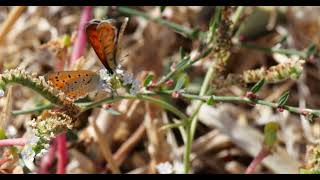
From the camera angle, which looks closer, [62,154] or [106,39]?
[106,39]

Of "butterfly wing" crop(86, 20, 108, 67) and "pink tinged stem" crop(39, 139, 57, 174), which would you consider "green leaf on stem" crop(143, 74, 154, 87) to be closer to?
"butterfly wing" crop(86, 20, 108, 67)

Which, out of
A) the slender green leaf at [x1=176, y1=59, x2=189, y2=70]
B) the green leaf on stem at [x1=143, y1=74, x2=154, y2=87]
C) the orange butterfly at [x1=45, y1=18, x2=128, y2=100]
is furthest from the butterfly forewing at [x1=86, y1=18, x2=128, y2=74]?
the slender green leaf at [x1=176, y1=59, x2=189, y2=70]

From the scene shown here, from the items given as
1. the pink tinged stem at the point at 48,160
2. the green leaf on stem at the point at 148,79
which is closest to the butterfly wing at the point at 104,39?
the green leaf on stem at the point at 148,79

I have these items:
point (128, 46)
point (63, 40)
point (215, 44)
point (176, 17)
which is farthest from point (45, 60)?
point (215, 44)

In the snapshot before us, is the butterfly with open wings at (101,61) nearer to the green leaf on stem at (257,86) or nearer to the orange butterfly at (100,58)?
the orange butterfly at (100,58)

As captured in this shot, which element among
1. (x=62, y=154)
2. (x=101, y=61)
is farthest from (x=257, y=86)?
(x=62, y=154)

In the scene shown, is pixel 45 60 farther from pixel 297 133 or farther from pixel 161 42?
pixel 297 133

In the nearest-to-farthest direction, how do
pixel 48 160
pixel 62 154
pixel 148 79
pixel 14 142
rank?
pixel 14 142 < pixel 148 79 < pixel 62 154 < pixel 48 160

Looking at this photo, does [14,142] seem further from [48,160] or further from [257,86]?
[48,160]

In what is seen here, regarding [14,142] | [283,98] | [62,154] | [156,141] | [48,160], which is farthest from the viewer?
[156,141]
